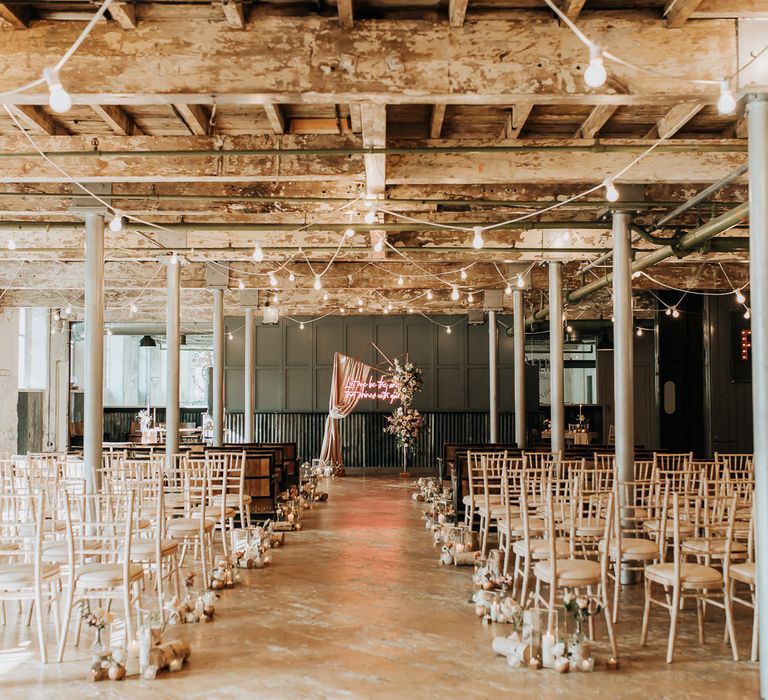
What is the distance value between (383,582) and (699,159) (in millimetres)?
5003

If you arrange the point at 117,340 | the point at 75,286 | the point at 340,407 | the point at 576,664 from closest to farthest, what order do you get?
the point at 576,664 < the point at 75,286 < the point at 340,407 < the point at 117,340

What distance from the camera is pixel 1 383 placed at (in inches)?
639

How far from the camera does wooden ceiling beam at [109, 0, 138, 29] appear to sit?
4.77 m

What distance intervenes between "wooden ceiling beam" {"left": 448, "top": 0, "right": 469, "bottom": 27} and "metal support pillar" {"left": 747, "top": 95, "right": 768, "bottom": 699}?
191 cm

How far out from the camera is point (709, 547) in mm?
5664

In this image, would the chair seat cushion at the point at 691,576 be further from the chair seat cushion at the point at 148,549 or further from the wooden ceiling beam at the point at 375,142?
the wooden ceiling beam at the point at 375,142

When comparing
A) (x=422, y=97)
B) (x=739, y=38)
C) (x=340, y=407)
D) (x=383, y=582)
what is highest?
(x=739, y=38)

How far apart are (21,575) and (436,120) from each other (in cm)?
477

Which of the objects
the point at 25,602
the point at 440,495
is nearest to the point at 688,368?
the point at 440,495

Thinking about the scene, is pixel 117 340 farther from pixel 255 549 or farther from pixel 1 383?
pixel 255 549

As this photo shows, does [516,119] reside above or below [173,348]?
above

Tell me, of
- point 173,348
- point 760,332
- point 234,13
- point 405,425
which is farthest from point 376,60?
point 405,425

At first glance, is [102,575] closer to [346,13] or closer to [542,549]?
[542,549]

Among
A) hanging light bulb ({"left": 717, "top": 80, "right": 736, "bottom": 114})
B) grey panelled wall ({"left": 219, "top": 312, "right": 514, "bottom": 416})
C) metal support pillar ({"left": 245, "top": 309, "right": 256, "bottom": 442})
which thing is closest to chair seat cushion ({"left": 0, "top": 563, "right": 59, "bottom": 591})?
hanging light bulb ({"left": 717, "top": 80, "right": 736, "bottom": 114})
